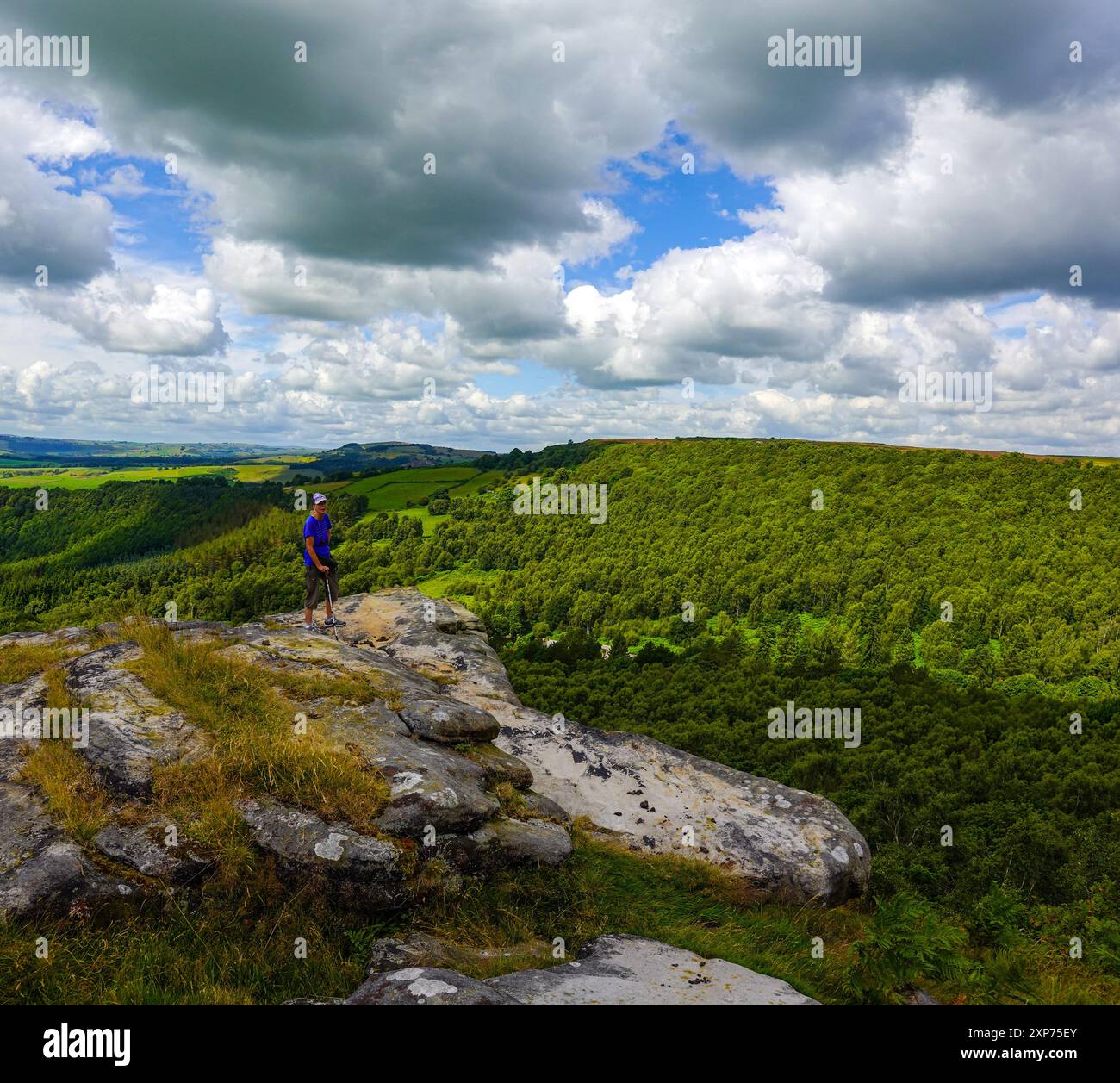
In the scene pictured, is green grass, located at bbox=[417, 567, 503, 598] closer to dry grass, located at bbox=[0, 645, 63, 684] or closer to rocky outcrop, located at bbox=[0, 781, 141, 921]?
dry grass, located at bbox=[0, 645, 63, 684]

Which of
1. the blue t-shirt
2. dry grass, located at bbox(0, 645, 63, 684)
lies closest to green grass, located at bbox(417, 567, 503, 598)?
the blue t-shirt

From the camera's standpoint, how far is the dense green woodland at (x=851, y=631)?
4444 centimetres

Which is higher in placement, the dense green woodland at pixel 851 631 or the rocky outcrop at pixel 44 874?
the rocky outcrop at pixel 44 874

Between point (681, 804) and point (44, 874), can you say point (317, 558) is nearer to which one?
point (44, 874)

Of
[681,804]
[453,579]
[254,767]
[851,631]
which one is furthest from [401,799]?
[453,579]

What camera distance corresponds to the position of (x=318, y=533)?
15.8 metres

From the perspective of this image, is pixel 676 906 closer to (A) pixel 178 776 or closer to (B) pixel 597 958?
(B) pixel 597 958

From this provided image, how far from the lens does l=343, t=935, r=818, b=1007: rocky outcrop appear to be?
572cm

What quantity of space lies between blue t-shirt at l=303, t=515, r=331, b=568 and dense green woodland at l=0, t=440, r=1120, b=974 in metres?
3.83

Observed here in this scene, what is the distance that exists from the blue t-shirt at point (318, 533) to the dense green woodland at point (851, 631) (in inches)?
151

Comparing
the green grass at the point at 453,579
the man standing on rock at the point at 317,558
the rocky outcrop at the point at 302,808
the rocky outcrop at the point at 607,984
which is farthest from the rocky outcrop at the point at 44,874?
the green grass at the point at 453,579

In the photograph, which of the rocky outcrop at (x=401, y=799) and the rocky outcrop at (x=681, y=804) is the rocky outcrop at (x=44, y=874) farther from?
the rocky outcrop at (x=681, y=804)

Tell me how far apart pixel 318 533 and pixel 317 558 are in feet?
2.16

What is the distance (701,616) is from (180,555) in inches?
5135
